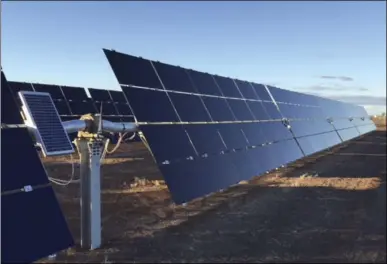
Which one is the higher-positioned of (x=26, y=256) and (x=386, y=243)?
(x=26, y=256)

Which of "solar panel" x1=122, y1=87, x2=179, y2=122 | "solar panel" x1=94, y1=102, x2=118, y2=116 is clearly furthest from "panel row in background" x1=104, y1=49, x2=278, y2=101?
"solar panel" x1=94, y1=102, x2=118, y2=116

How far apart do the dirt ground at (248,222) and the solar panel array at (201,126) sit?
3.46 ft

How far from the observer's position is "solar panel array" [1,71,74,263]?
18.2ft

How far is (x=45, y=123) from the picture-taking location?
7.76m

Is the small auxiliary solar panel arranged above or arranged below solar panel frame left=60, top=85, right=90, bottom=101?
below

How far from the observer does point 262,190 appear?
16859 mm

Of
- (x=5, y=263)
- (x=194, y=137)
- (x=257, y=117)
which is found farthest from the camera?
(x=257, y=117)

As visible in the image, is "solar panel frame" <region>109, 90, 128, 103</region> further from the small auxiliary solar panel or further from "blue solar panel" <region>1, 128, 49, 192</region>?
"blue solar panel" <region>1, 128, 49, 192</region>

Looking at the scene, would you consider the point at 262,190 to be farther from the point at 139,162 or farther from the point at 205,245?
the point at 139,162

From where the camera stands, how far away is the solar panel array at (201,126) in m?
10.6

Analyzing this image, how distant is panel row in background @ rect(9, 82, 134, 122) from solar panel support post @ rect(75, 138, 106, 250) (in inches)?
568

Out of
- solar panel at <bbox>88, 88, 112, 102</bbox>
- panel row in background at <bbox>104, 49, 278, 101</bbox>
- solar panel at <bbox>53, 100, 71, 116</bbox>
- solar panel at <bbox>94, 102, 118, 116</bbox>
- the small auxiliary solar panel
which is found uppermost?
solar panel at <bbox>88, 88, 112, 102</bbox>

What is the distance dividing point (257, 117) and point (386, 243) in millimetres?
10431

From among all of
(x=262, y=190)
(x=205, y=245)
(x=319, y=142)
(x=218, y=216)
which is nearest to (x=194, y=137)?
(x=218, y=216)
